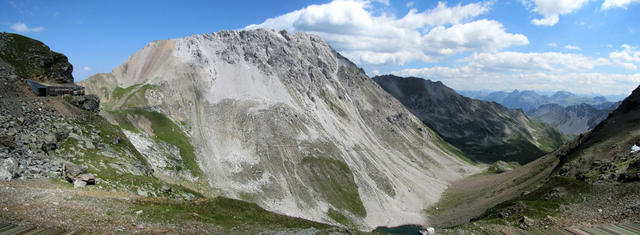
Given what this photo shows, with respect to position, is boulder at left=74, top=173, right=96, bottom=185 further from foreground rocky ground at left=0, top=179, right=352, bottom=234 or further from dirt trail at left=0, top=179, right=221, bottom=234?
dirt trail at left=0, top=179, right=221, bottom=234

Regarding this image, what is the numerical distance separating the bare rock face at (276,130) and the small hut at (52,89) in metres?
26.5

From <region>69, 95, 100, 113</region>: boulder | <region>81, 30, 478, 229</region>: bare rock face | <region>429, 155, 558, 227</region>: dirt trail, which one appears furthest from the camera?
<region>81, 30, 478, 229</region>: bare rock face

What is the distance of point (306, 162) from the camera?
125688 millimetres

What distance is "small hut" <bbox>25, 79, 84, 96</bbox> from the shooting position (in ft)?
164

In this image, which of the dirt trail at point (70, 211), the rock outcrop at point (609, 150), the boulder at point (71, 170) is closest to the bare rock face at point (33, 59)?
the boulder at point (71, 170)

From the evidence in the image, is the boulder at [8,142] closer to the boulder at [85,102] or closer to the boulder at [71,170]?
the boulder at [71,170]

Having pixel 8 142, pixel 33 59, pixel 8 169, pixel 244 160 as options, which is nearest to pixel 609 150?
pixel 244 160

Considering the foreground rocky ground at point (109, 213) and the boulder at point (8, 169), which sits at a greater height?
the boulder at point (8, 169)

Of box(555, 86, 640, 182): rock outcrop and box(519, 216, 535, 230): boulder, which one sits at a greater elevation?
box(555, 86, 640, 182): rock outcrop

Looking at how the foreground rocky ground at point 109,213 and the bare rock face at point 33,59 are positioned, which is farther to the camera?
the bare rock face at point 33,59

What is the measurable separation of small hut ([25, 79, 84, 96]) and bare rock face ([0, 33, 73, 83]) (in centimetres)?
211

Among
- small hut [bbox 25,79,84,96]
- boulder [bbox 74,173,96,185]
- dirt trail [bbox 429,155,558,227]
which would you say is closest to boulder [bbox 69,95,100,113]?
small hut [bbox 25,79,84,96]

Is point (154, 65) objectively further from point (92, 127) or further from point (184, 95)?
point (92, 127)

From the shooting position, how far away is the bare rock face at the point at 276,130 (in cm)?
10975
